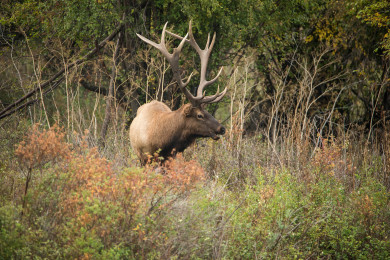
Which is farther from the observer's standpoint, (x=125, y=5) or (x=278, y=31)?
(x=278, y=31)

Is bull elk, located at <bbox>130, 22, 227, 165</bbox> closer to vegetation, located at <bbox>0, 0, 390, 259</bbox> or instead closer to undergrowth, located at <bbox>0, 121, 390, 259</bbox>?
vegetation, located at <bbox>0, 0, 390, 259</bbox>

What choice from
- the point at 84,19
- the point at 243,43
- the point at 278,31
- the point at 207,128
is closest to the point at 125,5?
the point at 84,19

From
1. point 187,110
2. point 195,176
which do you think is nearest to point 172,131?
point 187,110

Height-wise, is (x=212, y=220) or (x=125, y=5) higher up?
(x=125, y=5)

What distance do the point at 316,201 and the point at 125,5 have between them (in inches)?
267

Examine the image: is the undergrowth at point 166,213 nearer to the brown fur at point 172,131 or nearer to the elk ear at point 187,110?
the brown fur at point 172,131

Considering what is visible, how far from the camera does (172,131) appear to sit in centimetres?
693

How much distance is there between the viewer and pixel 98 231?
3.86 meters

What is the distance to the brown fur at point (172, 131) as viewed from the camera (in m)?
6.88

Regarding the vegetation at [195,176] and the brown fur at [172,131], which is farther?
the brown fur at [172,131]

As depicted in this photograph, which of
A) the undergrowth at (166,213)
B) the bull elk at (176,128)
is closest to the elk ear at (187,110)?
the bull elk at (176,128)

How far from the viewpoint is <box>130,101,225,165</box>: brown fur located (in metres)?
6.88

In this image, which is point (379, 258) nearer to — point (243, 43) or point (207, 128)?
point (207, 128)

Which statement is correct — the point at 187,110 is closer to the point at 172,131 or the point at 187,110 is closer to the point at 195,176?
the point at 172,131
